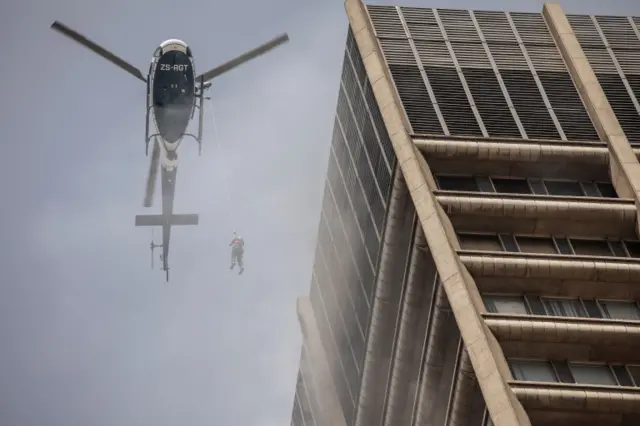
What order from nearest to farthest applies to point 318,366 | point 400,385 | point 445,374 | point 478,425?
point 478,425, point 445,374, point 400,385, point 318,366

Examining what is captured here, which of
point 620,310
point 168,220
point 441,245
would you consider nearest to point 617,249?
point 620,310

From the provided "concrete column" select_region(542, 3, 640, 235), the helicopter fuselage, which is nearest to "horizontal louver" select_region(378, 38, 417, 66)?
"concrete column" select_region(542, 3, 640, 235)

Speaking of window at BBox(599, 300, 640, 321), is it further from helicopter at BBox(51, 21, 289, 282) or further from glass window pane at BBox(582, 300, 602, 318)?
helicopter at BBox(51, 21, 289, 282)

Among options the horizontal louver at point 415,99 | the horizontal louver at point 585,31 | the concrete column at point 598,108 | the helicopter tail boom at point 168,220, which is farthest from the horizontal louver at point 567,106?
the helicopter tail boom at point 168,220

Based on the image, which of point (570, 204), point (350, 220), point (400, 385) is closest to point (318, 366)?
point (350, 220)

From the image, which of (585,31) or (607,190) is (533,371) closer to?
(607,190)

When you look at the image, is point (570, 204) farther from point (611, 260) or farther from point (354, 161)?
point (354, 161)
